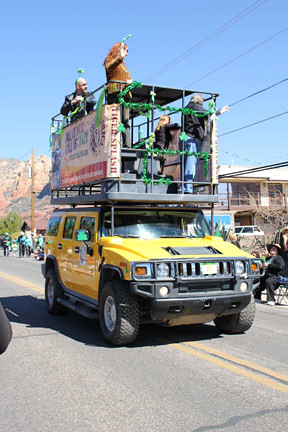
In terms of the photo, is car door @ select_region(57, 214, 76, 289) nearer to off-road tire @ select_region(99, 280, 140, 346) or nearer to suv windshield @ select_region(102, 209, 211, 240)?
suv windshield @ select_region(102, 209, 211, 240)

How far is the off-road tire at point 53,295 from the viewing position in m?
9.21

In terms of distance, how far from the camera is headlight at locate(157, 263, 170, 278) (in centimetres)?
627

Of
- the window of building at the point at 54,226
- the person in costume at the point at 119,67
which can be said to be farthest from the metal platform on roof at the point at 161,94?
the window of building at the point at 54,226

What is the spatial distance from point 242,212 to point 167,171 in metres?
29.7

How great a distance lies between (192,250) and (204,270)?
1.42ft

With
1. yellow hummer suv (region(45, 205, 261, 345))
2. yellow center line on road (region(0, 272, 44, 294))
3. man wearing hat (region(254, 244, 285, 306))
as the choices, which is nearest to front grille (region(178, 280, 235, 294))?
yellow hummer suv (region(45, 205, 261, 345))

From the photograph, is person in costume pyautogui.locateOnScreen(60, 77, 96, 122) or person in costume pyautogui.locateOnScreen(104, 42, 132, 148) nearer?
person in costume pyautogui.locateOnScreen(104, 42, 132, 148)

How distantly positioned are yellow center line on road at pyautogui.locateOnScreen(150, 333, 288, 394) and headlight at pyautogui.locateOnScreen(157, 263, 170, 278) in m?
1.05

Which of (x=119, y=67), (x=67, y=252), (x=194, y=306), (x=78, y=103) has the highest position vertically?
(x=119, y=67)

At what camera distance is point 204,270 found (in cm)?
646

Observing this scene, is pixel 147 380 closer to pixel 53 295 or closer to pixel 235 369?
pixel 235 369

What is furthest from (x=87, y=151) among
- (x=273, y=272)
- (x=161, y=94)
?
(x=273, y=272)

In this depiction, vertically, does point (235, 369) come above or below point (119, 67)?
below

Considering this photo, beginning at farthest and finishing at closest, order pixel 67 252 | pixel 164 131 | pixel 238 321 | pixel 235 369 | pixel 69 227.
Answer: pixel 164 131, pixel 69 227, pixel 67 252, pixel 238 321, pixel 235 369
